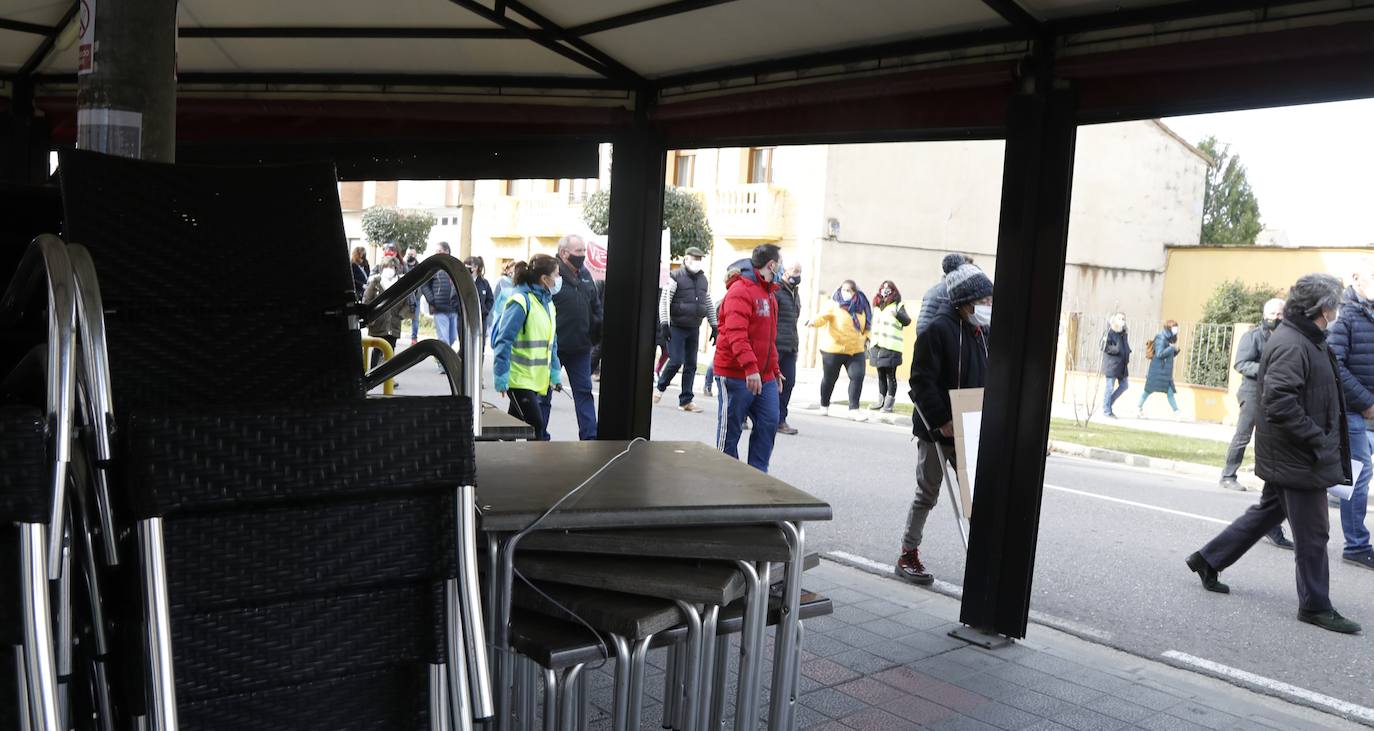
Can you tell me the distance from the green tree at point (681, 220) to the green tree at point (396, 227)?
36.0ft

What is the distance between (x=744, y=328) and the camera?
24.7 feet

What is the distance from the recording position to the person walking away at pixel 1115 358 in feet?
53.6

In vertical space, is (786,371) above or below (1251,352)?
below

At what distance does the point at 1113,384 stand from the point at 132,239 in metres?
16.0

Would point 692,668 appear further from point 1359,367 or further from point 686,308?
point 686,308

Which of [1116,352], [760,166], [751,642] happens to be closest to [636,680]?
[751,642]

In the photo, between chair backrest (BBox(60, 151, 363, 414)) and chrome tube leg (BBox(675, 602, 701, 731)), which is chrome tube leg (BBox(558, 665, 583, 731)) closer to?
chrome tube leg (BBox(675, 602, 701, 731))

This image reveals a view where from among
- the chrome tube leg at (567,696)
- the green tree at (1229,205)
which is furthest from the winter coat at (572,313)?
the green tree at (1229,205)

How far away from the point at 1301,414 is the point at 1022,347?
7.01ft

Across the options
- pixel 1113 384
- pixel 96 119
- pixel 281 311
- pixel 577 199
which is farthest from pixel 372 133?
pixel 577 199

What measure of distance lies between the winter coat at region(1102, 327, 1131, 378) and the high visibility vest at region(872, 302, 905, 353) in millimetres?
3827

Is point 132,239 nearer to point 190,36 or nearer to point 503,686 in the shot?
point 503,686

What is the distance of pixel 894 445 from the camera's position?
1220 cm

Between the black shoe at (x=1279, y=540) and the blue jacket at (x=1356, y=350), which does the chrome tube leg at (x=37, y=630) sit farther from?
the black shoe at (x=1279, y=540)
